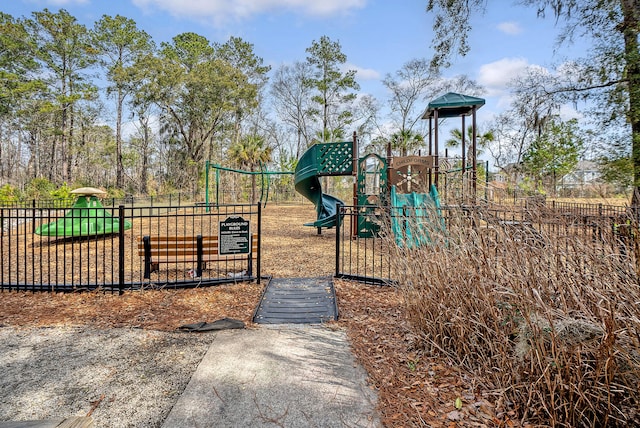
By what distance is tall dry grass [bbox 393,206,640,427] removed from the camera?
2.13 m

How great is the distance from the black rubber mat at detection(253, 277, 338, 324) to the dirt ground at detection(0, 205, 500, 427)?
0.15 metres

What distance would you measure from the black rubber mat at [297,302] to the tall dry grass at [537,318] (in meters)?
1.45

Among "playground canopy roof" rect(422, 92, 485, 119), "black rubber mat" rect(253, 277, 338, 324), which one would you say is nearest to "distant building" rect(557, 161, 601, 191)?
"black rubber mat" rect(253, 277, 338, 324)

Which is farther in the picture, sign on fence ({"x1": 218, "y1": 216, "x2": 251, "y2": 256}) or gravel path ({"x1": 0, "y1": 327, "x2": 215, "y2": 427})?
sign on fence ({"x1": 218, "y1": 216, "x2": 251, "y2": 256})

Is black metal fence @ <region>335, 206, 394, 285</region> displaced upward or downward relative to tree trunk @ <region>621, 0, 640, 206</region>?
downward

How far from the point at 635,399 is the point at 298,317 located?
3.40 meters

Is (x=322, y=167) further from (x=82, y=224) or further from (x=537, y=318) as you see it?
(x=537, y=318)

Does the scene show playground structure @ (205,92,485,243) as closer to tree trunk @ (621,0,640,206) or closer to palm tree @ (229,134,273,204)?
tree trunk @ (621,0,640,206)

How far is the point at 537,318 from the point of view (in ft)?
7.91

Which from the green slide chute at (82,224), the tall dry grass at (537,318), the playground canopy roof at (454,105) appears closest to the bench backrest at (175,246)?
the tall dry grass at (537,318)

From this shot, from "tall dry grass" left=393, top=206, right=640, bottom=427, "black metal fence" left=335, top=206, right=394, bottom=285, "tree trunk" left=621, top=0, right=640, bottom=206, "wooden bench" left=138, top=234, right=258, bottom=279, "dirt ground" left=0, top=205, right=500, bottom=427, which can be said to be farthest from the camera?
"tree trunk" left=621, top=0, right=640, bottom=206

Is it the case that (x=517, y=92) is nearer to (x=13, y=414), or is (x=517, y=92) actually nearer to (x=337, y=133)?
(x=13, y=414)

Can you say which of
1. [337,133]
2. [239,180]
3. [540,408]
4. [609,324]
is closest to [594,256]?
[609,324]

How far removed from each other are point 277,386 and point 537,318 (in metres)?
2.04
